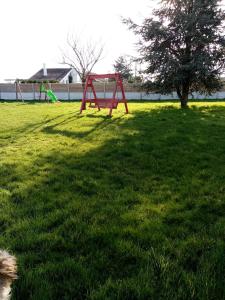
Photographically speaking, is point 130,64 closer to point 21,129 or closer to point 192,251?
point 21,129

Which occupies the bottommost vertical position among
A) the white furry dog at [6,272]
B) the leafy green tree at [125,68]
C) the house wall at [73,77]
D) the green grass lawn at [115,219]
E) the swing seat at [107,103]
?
the green grass lawn at [115,219]

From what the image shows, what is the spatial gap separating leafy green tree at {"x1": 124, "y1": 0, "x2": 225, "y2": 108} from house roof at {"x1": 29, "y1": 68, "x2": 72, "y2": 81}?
3614 centimetres

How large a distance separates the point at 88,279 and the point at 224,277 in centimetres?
106

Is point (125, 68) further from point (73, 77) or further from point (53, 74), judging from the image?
point (73, 77)

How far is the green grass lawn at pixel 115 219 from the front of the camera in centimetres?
233

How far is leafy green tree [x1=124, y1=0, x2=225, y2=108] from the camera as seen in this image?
1482 centimetres

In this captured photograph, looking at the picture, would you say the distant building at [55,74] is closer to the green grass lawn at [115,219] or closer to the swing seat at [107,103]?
the swing seat at [107,103]

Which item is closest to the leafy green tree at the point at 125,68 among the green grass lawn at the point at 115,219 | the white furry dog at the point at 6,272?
the green grass lawn at the point at 115,219

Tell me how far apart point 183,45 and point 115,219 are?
47.7 ft

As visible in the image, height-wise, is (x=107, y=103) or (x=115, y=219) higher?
(x=107, y=103)

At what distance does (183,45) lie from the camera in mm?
15961

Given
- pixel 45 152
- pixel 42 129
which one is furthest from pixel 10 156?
pixel 42 129

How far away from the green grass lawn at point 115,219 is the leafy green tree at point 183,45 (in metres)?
9.00

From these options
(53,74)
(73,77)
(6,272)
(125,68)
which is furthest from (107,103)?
(73,77)
